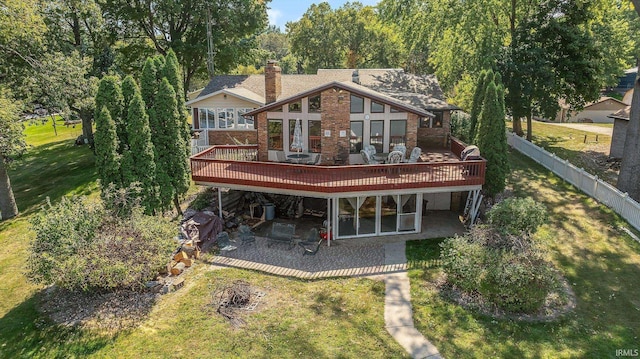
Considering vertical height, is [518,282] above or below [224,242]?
above

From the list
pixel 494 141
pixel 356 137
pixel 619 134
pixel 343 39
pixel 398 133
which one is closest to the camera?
pixel 494 141

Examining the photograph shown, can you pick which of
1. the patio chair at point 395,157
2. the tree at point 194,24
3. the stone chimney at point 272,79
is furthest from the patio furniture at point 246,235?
the tree at point 194,24

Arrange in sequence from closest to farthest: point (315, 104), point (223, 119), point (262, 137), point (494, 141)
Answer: point (494, 141) < point (315, 104) < point (262, 137) < point (223, 119)

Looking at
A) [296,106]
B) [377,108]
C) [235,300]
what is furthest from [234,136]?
[235,300]

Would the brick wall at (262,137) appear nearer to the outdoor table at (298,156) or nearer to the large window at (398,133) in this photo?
the outdoor table at (298,156)

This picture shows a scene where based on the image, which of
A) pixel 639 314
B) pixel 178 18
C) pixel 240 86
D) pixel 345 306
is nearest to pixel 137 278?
pixel 345 306

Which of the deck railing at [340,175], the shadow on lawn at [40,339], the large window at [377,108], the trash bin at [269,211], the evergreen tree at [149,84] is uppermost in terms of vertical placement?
the evergreen tree at [149,84]

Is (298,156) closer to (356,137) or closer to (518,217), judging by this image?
(356,137)
